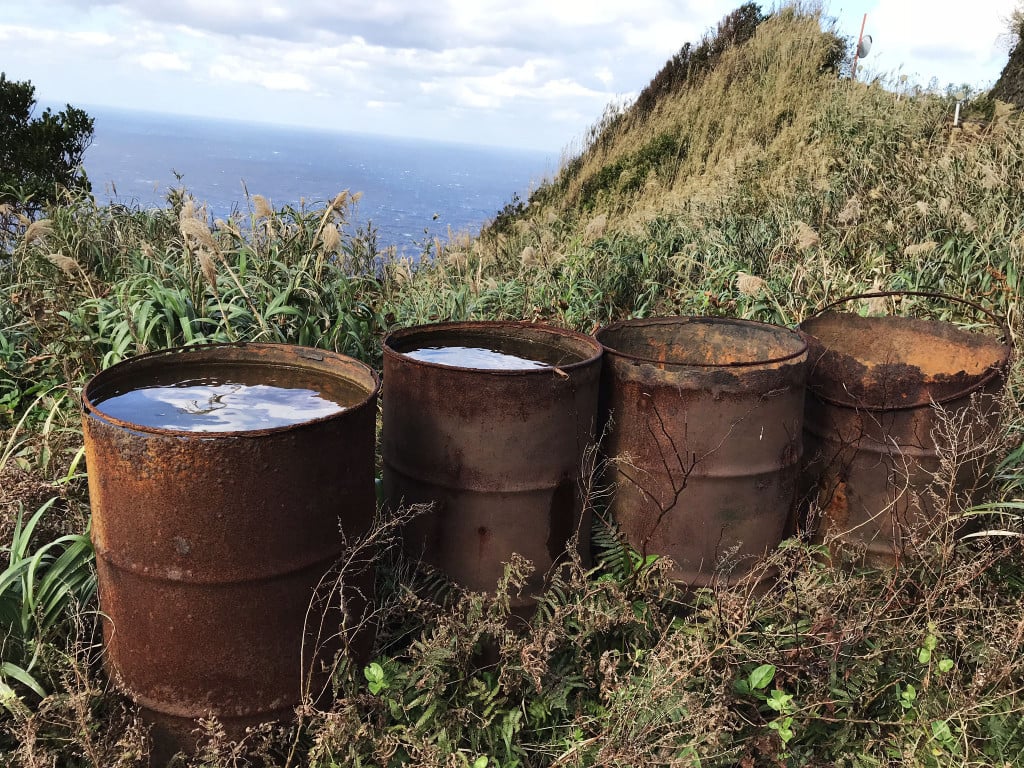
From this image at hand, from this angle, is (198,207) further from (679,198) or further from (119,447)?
(679,198)

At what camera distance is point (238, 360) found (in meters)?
2.60

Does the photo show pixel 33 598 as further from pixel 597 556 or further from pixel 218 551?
pixel 597 556

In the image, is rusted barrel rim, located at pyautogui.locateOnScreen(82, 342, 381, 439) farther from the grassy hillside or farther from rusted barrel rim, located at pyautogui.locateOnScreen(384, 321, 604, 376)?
the grassy hillside

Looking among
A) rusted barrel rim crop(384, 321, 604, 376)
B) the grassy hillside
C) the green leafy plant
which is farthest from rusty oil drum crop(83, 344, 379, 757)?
rusted barrel rim crop(384, 321, 604, 376)

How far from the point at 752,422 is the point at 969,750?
1.22 m

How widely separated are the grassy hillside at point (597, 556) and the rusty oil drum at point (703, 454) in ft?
0.50

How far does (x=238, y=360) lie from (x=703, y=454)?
5.61 feet

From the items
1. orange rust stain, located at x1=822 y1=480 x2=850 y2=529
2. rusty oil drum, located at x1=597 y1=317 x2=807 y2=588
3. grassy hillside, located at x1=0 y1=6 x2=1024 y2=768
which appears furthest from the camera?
orange rust stain, located at x1=822 y1=480 x2=850 y2=529

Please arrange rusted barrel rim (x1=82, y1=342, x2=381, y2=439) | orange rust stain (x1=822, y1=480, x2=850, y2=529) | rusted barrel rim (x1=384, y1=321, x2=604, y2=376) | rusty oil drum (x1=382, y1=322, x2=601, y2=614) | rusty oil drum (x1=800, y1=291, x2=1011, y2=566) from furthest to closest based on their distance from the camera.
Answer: orange rust stain (x1=822, y1=480, x2=850, y2=529), rusty oil drum (x1=800, y1=291, x2=1011, y2=566), rusted barrel rim (x1=384, y1=321, x2=604, y2=376), rusty oil drum (x1=382, y1=322, x2=601, y2=614), rusted barrel rim (x1=82, y1=342, x2=381, y2=439)

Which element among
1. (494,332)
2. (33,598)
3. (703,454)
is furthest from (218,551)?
(703,454)

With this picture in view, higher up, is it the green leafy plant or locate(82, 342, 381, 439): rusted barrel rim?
locate(82, 342, 381, 439): rusted barrel rim

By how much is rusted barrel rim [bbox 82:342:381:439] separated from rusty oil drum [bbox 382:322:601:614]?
0.19 metres

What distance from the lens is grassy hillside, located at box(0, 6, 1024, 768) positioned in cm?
226

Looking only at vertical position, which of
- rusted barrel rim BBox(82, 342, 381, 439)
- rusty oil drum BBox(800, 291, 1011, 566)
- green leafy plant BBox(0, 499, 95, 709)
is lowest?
green leafy plant BBox(0, 499, 95, 709)
